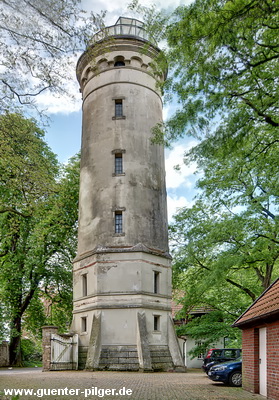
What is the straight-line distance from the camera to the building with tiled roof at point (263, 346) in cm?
1099

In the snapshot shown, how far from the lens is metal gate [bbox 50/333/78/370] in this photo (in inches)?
850

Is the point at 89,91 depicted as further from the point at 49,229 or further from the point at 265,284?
the point at 265,284

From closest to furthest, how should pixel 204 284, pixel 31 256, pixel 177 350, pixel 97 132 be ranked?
pixel 204 284 → pixel 177 350 → pixel 97 132 → pixel 31 256

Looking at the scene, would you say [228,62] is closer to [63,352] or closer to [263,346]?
[263,346]

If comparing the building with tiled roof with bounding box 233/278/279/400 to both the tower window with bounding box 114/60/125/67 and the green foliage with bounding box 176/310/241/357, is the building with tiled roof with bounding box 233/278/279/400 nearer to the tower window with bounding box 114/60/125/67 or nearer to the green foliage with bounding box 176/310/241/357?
the green foliage with bounding box 176/310/241/357

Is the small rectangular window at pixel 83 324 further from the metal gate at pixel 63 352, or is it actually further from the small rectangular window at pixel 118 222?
the small rectangular window at pixel 118 222

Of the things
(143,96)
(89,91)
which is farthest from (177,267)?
(89,91)

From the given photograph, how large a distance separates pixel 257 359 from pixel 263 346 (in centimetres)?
70

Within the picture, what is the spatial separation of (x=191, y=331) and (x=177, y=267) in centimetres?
393

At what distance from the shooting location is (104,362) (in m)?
21.0

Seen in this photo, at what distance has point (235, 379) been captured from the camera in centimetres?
1570

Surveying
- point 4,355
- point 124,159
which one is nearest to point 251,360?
point 124,159

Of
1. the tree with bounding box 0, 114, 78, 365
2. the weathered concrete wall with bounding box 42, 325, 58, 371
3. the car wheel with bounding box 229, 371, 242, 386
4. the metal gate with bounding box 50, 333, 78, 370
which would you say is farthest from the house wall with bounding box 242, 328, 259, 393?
the tree with bounding box 0, 114, 78, 365

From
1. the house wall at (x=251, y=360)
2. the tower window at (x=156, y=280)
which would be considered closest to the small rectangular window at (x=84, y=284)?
the tower window at (x=156, y=280)
